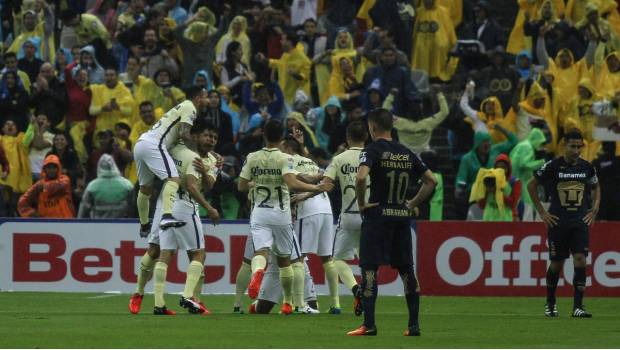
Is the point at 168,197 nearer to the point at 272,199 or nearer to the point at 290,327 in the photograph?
the point at 272,199

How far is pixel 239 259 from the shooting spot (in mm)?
24938

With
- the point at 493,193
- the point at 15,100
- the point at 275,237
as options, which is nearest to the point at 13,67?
the point at 15,100

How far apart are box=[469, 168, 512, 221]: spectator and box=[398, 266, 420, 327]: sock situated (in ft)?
34.5

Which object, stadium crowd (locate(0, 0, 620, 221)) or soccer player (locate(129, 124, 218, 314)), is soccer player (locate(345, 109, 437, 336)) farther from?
stadium crowd (locate(0, 0, 620, 221))

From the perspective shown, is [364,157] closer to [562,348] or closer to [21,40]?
[562,348]

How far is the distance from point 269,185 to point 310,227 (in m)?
1.67

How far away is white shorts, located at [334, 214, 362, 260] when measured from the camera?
19.7 meters

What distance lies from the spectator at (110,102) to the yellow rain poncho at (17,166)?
1.54m

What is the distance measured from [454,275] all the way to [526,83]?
5.24 metres

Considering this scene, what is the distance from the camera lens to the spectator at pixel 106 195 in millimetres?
26266

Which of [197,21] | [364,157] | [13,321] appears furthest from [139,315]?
[197,21]

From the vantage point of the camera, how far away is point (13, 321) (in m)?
17.5

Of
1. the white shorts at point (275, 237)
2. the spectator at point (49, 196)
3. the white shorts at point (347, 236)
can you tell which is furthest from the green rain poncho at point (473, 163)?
the white shorts at point (275, 237)

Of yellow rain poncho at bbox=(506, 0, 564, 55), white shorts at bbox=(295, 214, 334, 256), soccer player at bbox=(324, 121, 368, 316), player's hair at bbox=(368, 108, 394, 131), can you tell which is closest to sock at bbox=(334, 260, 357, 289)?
soccer player at bbox=(324, 121, 368, 316)
